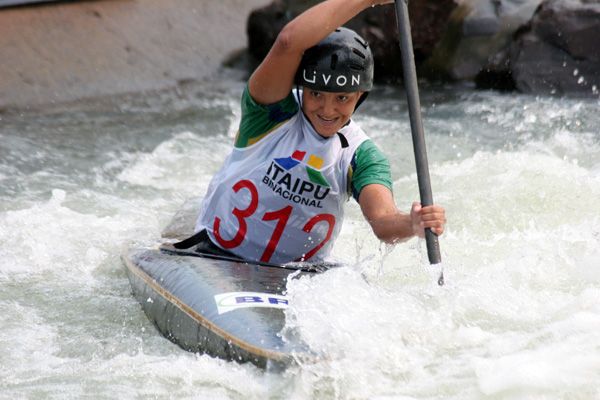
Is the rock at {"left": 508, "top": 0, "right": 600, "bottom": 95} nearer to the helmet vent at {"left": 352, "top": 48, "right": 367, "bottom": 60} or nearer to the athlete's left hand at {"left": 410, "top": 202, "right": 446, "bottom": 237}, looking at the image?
the helmet vent at {"left": 352, "top": 48, "right": 367, "bottom": 60}

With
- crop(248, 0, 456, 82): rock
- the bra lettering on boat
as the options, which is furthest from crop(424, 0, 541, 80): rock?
the bra lettering on boat

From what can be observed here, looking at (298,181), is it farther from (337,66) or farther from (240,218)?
(337,66)

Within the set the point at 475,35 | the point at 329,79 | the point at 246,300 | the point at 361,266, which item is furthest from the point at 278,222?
the point at 475,35

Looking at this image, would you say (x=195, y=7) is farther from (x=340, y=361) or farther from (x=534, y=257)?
(x=340, y=361)

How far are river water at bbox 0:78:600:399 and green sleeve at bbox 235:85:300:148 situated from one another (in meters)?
0.66

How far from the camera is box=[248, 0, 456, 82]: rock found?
10.8 m

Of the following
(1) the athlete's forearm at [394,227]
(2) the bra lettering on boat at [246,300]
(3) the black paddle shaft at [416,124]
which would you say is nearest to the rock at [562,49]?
(3) the black paddle shaft at [416,124]

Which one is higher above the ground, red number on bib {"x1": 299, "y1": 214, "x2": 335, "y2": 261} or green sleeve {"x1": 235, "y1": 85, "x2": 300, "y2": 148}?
green sleeve {"x1": 235, "y1": 85, "x2": 300, "y2": 148}

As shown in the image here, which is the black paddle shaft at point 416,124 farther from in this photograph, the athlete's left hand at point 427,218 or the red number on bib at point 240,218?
the red number on bib at point 240,218

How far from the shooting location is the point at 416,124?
4.48m

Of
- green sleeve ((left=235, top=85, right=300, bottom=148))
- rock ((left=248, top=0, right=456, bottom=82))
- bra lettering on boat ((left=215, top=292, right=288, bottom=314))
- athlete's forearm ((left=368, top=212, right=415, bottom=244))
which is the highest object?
rock ((left=248, top=0, right=456, bottom=82))

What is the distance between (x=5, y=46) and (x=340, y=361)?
24.0 feet

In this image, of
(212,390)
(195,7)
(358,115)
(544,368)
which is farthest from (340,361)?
(195,7)

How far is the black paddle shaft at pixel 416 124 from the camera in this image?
4.38m
